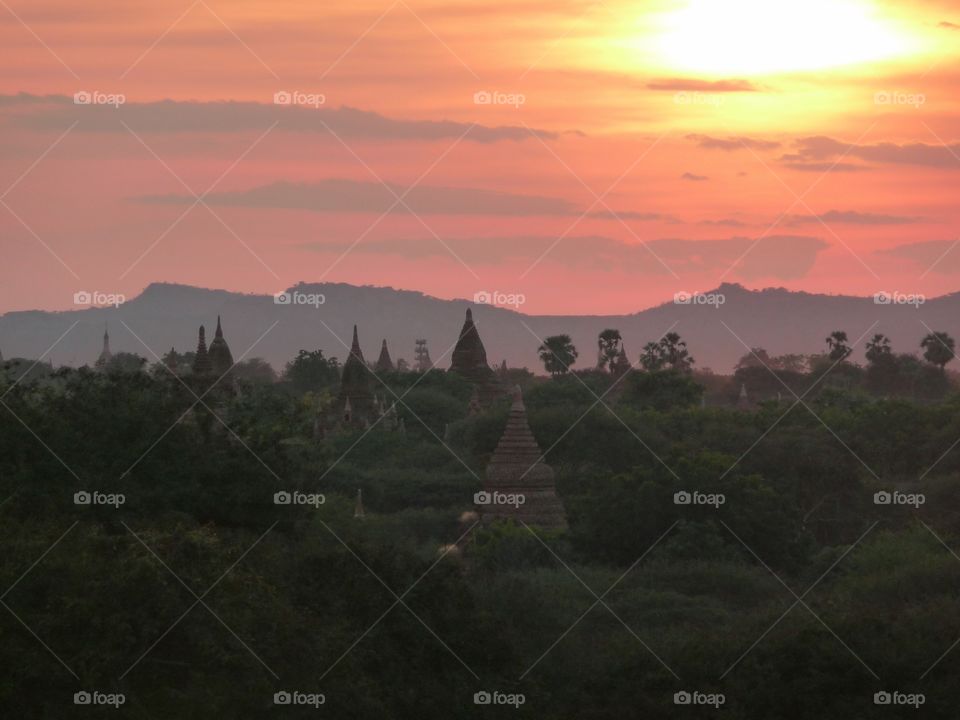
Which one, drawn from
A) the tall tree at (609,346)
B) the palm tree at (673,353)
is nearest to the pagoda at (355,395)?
the tall tree at (609,346)

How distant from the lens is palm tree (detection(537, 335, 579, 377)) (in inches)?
6614

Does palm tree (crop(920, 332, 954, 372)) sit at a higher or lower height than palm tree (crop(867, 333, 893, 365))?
lower

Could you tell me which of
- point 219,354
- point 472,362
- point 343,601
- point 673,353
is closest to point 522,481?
point 343,601

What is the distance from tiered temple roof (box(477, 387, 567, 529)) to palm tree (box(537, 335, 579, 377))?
291ft

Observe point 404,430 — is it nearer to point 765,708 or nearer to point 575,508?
point 575,508

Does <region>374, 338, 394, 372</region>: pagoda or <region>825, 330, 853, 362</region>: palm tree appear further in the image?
<region>825, 330, 853, 362</region>: palm tree

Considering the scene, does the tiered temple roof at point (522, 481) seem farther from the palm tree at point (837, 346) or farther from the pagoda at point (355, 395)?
the palm tree at point (837, 346)

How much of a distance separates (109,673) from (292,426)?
1263 centimetres

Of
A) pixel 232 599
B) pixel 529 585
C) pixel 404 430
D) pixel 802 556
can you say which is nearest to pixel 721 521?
pixel 802 556

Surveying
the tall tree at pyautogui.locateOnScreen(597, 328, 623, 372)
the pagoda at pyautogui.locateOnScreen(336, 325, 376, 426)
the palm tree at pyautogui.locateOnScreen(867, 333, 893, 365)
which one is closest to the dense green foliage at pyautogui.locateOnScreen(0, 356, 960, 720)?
the pagoda at pyautogui.locateOnScreen(336, 325, 376, 426)

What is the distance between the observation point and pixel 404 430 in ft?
385

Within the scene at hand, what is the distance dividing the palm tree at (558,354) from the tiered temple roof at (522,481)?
8872cm

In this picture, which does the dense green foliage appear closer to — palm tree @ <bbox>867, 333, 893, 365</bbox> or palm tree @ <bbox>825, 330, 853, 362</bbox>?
palm tree @ <bbox>825, 330, 853, 362</bbox>

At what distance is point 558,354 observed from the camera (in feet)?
551
